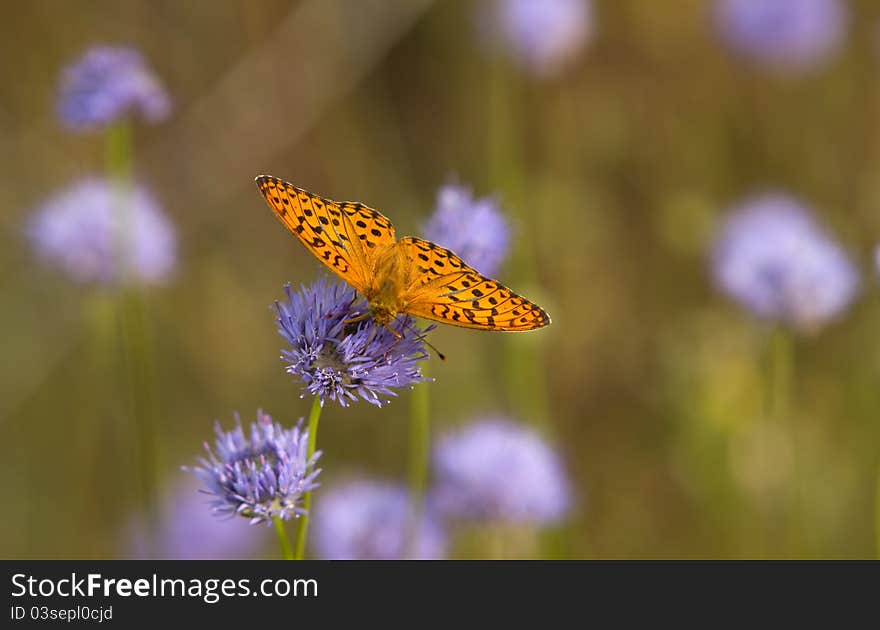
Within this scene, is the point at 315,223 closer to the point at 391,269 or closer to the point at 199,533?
the point at 391,269

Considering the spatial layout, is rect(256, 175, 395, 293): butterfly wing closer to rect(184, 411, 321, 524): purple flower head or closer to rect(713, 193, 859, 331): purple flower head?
rect(184, 411, 321, 524): purple flower head

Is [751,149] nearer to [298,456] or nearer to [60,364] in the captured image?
[60,364]

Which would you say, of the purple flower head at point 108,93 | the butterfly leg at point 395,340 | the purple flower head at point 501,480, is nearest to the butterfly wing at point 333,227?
the butterfly leg at point 395,340

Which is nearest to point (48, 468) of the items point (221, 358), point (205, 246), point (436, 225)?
point (221, 358)

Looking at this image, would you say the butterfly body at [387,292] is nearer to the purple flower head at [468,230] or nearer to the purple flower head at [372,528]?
the purple flower head at [468,230]

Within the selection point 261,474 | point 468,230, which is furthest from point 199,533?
point 261,474

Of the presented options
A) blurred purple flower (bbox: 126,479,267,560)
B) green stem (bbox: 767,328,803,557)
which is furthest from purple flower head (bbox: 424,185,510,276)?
blurred purple flower (bbox: 126,479,267,560)
